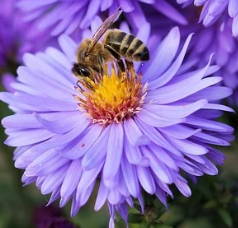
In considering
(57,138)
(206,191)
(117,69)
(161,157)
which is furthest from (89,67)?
(206,191)

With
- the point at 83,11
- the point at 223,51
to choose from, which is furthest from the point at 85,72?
the point at 223,51

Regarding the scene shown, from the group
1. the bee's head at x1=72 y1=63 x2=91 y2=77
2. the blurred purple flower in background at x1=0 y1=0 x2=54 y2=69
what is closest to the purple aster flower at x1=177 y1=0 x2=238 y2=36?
the bee's head at x1=72 y1=63 x2=91 y2=77

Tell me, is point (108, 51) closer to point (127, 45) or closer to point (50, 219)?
point (127, 45)

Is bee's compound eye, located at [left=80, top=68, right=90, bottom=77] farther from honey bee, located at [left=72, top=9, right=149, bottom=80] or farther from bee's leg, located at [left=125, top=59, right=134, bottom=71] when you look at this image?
bee's leg, located at [left=125, top=59, right=134, bottom=71]

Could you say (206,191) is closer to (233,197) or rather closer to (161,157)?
(233,197)

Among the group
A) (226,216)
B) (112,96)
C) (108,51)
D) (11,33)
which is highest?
(11,33)
